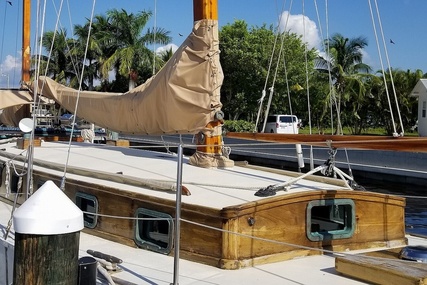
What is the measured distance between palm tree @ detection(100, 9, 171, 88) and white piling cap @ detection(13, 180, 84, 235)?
1301 inches

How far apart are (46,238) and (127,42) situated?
36.0 metres

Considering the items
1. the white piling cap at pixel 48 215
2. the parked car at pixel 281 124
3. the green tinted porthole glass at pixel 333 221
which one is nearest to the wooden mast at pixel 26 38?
the green tinted porthole glass at pixel 333 221

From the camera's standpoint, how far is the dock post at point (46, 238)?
3.70 m

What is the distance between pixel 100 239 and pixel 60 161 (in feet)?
7.40

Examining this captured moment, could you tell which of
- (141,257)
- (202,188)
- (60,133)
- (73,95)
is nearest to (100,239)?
(141,257)

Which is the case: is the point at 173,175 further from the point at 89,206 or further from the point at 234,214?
the point at 234,214

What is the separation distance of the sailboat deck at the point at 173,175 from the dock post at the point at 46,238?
1.88 meters

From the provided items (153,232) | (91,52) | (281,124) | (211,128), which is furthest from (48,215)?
(91,52)

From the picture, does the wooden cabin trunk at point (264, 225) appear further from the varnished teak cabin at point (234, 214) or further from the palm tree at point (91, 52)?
the palm tree at point (91, 52)

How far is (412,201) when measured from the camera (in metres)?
17.7

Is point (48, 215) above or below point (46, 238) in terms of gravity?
above

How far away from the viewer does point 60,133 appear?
13188 mm

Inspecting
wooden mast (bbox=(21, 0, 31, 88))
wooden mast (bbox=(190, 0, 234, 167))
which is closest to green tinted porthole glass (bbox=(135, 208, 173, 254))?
wooden mast (bbox=(190, 0, 234, 167))

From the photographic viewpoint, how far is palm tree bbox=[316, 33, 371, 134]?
Answer: 3734 centimetres
